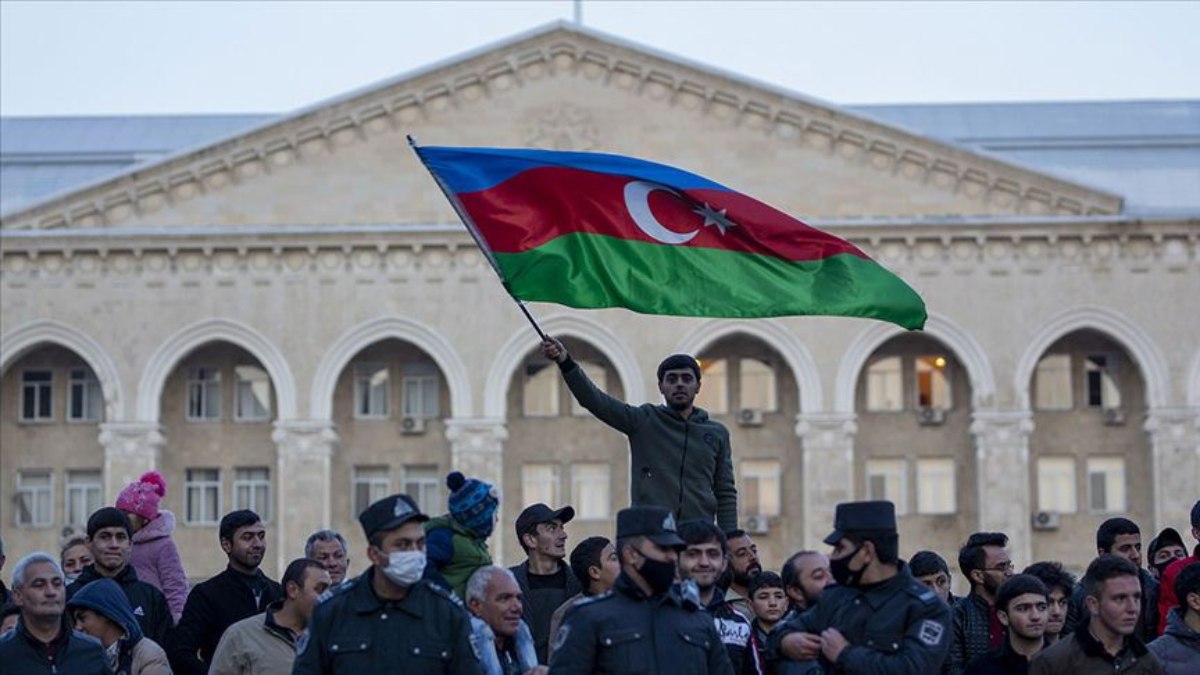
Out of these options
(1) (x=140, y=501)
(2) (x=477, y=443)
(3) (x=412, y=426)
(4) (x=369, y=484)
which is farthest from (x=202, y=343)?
(1) (x=140, y=501)

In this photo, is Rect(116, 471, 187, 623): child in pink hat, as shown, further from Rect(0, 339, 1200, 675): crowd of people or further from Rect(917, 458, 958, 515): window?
Rect(917, 458, 958, 515): window

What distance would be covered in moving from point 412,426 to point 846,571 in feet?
131

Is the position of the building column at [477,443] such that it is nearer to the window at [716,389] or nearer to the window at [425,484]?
the window at [425,484]

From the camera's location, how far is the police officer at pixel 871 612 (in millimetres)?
11023

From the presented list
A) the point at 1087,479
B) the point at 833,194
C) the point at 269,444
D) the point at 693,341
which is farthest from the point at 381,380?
the point at 1087,479

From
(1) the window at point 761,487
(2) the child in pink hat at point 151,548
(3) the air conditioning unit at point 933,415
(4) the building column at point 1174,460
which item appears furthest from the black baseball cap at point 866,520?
(3) the air conditioning unit at point 933,415

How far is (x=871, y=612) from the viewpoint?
36.8 feet

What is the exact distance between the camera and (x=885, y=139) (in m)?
49.4

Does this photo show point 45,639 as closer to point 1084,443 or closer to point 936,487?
point 936,487

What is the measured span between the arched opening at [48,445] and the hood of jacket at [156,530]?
3334 centimetres

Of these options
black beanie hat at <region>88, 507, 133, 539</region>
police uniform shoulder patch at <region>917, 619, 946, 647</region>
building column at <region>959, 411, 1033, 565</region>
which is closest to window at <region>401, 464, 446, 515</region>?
building column at <region>959, 411, 1033, 565</region>

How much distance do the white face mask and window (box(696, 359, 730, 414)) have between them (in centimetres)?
4009

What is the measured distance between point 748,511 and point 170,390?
12.6 metres

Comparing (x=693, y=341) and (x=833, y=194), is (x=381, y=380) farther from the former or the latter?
(x=833, y=194)
